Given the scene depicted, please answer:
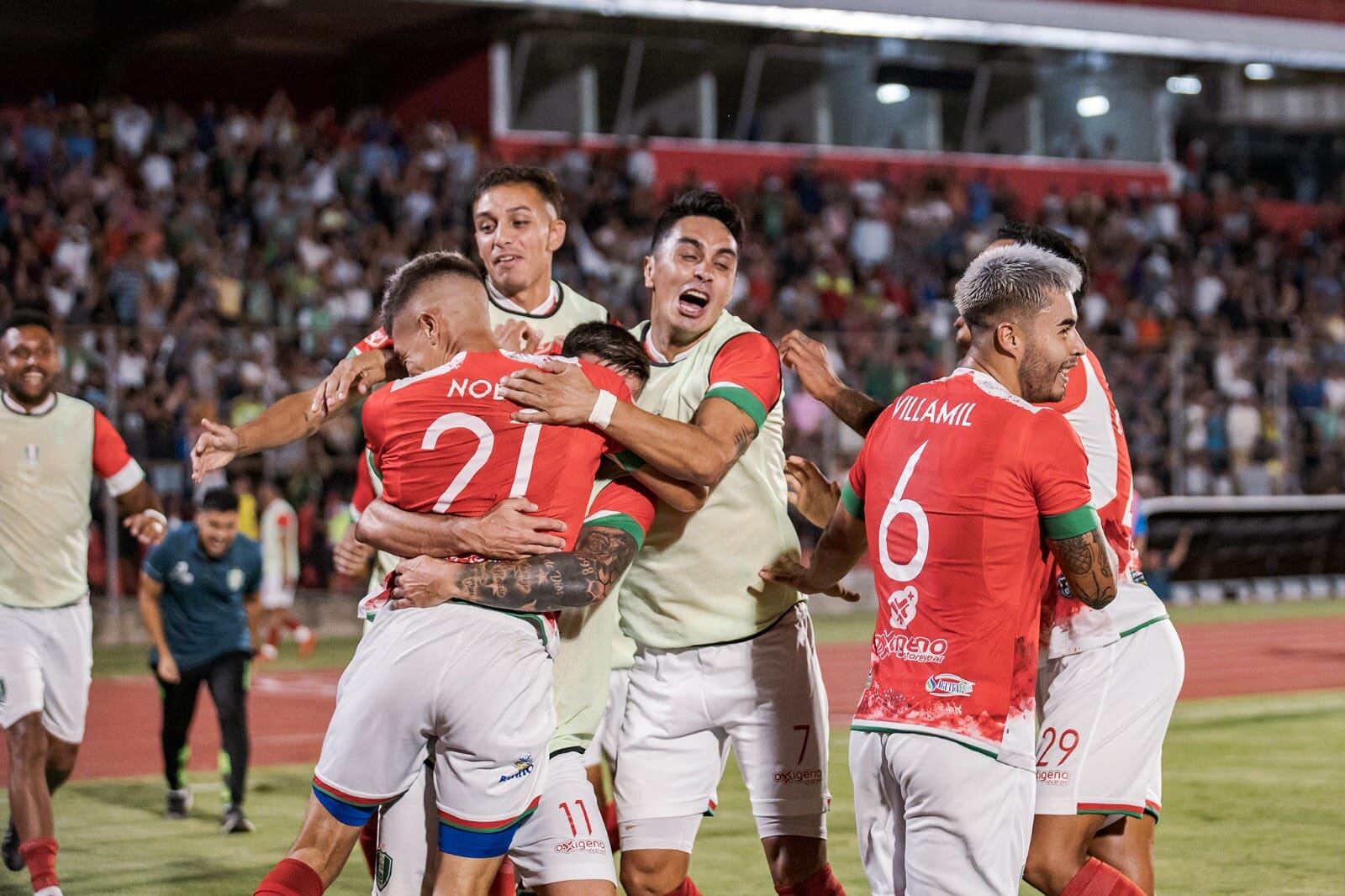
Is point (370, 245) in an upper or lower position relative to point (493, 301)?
upper

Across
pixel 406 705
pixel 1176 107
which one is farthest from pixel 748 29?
pixel 406 705

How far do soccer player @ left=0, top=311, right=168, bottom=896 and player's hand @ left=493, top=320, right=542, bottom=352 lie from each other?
2605mm

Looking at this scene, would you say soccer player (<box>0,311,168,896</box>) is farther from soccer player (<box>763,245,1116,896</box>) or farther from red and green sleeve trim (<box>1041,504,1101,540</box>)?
red and green sleeve trim (<box>1041,504,1101,540</box>)

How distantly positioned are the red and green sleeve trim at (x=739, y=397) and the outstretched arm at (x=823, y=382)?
0.64ft

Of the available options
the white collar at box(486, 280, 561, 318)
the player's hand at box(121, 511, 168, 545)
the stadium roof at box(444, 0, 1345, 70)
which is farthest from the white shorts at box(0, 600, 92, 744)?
the stadium roof at box(444, 0, 1345, 70)

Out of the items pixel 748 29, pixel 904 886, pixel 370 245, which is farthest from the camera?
pixel 748 29

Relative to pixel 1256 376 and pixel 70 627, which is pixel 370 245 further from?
pixel 70 627

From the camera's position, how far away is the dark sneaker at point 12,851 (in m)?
8.20

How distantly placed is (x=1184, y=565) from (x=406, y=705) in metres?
21.9

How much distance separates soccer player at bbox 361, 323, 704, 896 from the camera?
4852 mm

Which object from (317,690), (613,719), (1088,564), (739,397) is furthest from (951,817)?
(317,690)

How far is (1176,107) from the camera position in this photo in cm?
3997

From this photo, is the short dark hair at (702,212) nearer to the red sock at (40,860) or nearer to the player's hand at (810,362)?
the player's hand at (810,362)

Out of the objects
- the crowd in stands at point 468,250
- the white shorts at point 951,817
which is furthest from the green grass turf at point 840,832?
the crowd in stands at point 468,250
